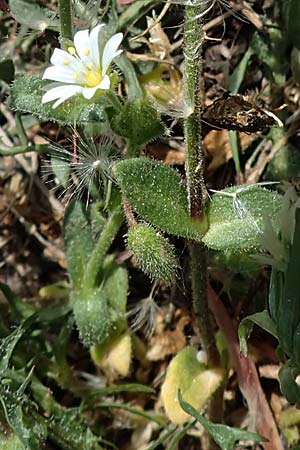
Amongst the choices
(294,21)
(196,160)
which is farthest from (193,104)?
(294,21)

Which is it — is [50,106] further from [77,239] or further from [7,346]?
[7,346]

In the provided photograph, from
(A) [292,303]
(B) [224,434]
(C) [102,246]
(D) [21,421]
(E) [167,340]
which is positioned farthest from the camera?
(E) [167,340]

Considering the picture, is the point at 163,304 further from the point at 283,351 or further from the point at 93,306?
the point at 283,351

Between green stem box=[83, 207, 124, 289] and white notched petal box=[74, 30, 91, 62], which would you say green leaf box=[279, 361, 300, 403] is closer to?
green stem box=[83, 207, 124, 289]

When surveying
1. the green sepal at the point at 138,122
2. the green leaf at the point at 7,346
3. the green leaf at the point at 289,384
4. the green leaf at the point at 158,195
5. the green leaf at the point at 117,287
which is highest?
the green sepal at the point at 138,122

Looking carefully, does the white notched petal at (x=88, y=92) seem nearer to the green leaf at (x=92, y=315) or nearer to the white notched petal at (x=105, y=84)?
the white notched petal at (x=105, y=84)

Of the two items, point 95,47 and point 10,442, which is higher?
point 95,47

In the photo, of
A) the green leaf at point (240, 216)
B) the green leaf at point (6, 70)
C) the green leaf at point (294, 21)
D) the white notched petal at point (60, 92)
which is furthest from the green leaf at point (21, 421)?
the green leaf at point (294, 21)
